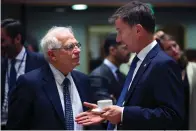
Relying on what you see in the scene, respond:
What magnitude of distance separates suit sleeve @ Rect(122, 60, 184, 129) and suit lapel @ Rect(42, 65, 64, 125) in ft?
1.31

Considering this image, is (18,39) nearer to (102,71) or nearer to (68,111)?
(102,71)

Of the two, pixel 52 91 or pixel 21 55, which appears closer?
pixel 52 91

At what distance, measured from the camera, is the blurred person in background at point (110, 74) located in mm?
2995

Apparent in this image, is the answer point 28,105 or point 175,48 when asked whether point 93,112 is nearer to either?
point 28,105

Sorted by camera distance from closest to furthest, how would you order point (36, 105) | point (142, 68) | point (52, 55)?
point (142, 68) < point (36, 105) < point (52, 55)

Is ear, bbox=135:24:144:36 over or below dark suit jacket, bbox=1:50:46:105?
over

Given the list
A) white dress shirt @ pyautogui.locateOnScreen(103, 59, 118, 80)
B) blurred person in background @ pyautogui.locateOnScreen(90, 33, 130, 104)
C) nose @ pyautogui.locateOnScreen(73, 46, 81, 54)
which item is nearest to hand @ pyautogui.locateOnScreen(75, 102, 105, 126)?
nose @ pyautogui.locateOnScreen(73, 46, 81, 54)

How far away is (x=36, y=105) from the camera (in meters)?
2.13

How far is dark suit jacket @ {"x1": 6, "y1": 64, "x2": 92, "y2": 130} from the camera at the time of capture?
2135mm

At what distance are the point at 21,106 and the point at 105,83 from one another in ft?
3.73

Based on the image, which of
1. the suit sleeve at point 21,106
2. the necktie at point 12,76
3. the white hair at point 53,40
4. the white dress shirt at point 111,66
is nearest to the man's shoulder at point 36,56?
the necktie at point 12,76

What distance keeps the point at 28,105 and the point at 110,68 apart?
1.38 m

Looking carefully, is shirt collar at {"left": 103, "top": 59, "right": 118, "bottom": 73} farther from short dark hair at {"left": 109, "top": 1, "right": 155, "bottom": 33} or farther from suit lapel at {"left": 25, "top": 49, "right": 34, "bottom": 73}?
short dark hair at {"left": 109, "top": 1, "right": 155, "bottom": 33}

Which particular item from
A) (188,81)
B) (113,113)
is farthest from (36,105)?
(188,81)
